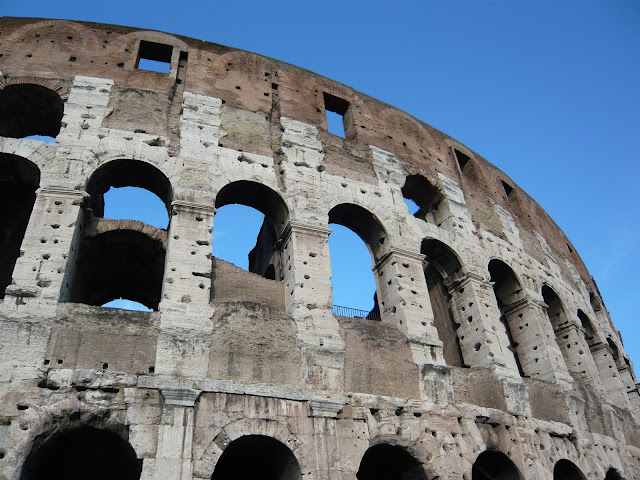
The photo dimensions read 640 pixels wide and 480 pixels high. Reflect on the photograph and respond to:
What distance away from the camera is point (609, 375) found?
13812 mm

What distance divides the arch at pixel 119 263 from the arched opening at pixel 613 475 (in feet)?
31.9

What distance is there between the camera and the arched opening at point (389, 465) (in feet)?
26.4

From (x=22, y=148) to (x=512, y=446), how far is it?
926 cm

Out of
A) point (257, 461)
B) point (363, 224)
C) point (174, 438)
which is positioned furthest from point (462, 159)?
point (174, 438)

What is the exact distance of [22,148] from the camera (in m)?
8.62

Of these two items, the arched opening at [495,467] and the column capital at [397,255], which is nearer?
the arched opening at [495,467]

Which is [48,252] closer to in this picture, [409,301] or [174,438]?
[174,438]

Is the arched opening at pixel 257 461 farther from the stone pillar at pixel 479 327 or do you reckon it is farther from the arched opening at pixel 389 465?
the stone pillar at pixel 479 327

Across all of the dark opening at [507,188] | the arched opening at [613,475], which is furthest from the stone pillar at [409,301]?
the dark opening at [507,188]

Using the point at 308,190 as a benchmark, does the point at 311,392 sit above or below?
below

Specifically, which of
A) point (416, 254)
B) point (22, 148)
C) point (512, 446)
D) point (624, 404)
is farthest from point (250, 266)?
point (624, 404)

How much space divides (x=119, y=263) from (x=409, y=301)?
547 centimetres

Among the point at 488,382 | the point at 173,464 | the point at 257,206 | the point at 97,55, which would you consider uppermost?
the point at 97,55

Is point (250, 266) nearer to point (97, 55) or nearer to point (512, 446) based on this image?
point (97, 55)
